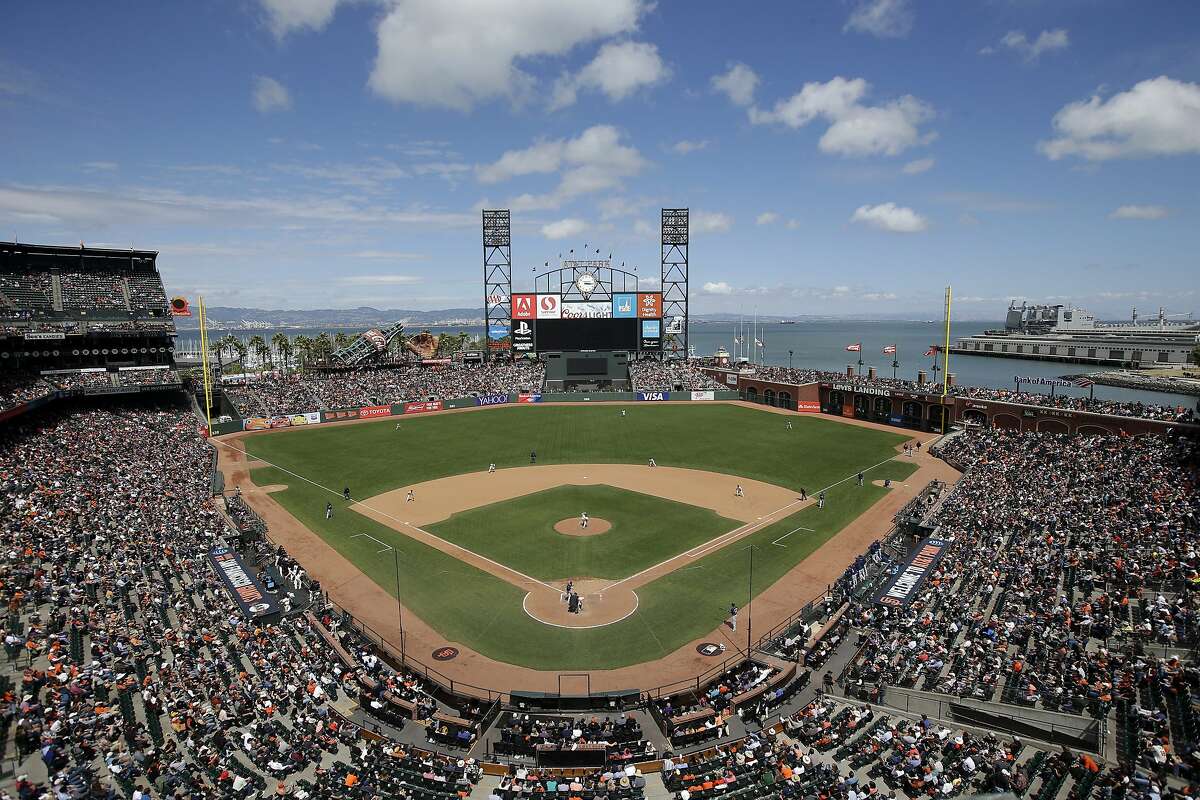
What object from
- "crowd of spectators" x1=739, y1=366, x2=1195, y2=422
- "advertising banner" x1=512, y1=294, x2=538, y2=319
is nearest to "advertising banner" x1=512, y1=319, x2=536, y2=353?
"advertising banner" x1=512, y1=294, x2=538, y2=319

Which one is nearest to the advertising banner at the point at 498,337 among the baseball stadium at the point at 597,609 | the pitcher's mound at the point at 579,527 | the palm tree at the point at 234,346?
the baseball stadium at the point at 597,609

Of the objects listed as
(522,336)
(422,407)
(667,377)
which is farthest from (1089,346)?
(422,407)

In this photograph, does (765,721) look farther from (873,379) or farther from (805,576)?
(873,379)

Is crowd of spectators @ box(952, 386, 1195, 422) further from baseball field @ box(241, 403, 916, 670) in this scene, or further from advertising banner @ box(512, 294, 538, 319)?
advertising banner @ box(512, 294, 538, 319)

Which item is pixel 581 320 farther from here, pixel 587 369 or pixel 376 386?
pixel 376 386

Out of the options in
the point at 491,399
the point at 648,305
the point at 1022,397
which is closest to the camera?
the point at 1022,397

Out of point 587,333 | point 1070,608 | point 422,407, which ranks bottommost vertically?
point 1070,608

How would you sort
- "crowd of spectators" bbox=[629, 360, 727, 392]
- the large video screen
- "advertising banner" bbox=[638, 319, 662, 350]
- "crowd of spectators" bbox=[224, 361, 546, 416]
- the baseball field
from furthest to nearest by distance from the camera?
"advertising banner" bbox=[638, 319, 662, 350]
the large video screen
"crowd of spectators" bbox=[629, 360, 727, 392]
"crowd of spectators" bbox=[224, 361, 546, 416]
the baseball field

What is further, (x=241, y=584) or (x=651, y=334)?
(x=651, y=334)
